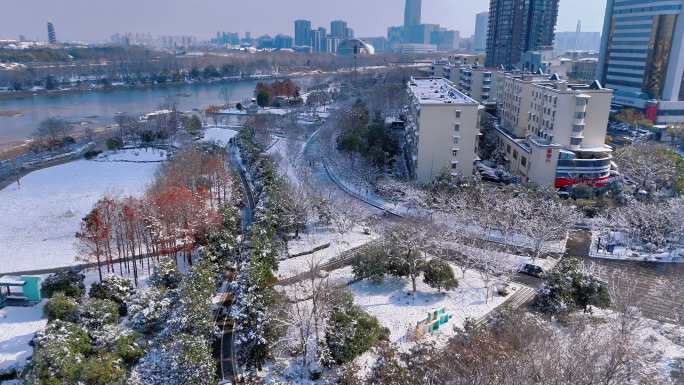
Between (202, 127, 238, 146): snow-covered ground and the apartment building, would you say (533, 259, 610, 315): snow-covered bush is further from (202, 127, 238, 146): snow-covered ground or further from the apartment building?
the apartment building

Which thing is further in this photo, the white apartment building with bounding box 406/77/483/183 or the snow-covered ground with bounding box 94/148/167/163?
the snow-covered ground with bounding box 94/148/167/163

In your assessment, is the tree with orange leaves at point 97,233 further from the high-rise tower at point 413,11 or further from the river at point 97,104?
the high-rise tower at point 413,11

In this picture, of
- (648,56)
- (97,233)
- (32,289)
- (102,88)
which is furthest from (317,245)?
(102,88)

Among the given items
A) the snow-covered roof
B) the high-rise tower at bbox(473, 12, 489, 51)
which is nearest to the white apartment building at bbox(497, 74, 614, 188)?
the snow-covered roof

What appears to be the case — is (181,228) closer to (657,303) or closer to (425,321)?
(425,321)

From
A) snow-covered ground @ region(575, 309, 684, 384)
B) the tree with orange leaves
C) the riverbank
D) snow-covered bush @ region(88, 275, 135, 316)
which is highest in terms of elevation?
the riverbank

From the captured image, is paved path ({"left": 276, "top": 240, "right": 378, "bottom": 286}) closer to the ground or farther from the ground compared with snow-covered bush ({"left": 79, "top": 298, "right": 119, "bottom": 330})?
closer to the ground

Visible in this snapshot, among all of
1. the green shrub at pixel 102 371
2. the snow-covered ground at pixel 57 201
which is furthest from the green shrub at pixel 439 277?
the snow-covered ground at pixel 57 201
